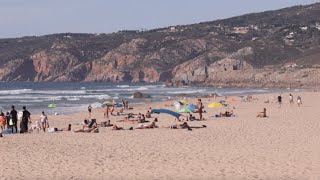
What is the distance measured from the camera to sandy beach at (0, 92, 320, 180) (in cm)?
1229

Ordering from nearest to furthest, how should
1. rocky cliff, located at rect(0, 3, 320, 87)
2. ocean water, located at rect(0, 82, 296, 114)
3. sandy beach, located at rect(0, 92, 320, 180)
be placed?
1. sandy beach, located at rect(0, 92, 320, 180)
2. ocean water, located at rect(0, 82, 296, 114)
3. rocky cliff, located at rect(0, 3, 320, 87)

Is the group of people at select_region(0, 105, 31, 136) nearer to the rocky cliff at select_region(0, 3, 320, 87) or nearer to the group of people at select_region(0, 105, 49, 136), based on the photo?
the group of people at select_region(0, 105, 49, 136)

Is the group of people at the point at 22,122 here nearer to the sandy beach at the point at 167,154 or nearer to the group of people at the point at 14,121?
the group of people at the point at 14,121

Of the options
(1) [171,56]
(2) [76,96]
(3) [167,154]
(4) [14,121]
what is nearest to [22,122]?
(4) [14,121]

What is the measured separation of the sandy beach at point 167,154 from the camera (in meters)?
12.3

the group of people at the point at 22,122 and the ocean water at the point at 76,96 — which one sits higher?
the group of people at the point at 22,122

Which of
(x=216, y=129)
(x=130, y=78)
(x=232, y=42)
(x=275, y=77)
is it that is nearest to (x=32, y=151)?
(x=216, y=129)

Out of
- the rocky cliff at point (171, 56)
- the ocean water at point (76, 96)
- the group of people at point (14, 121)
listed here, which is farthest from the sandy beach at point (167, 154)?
the rocky cliff at point (171, 56)

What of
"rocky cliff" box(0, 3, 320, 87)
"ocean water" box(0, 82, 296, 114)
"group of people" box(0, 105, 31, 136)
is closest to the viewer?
"group of people" box(0, 105, 31, 136)

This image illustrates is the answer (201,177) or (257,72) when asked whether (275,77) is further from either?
(201,177)

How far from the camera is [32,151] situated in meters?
15.6

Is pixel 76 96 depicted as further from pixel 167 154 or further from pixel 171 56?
pixel 171 56

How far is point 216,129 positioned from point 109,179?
10.8 m

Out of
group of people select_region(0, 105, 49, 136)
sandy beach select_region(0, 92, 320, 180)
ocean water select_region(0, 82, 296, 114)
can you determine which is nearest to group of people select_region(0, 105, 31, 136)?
group of people select_region(0, 105, 49, 136)
